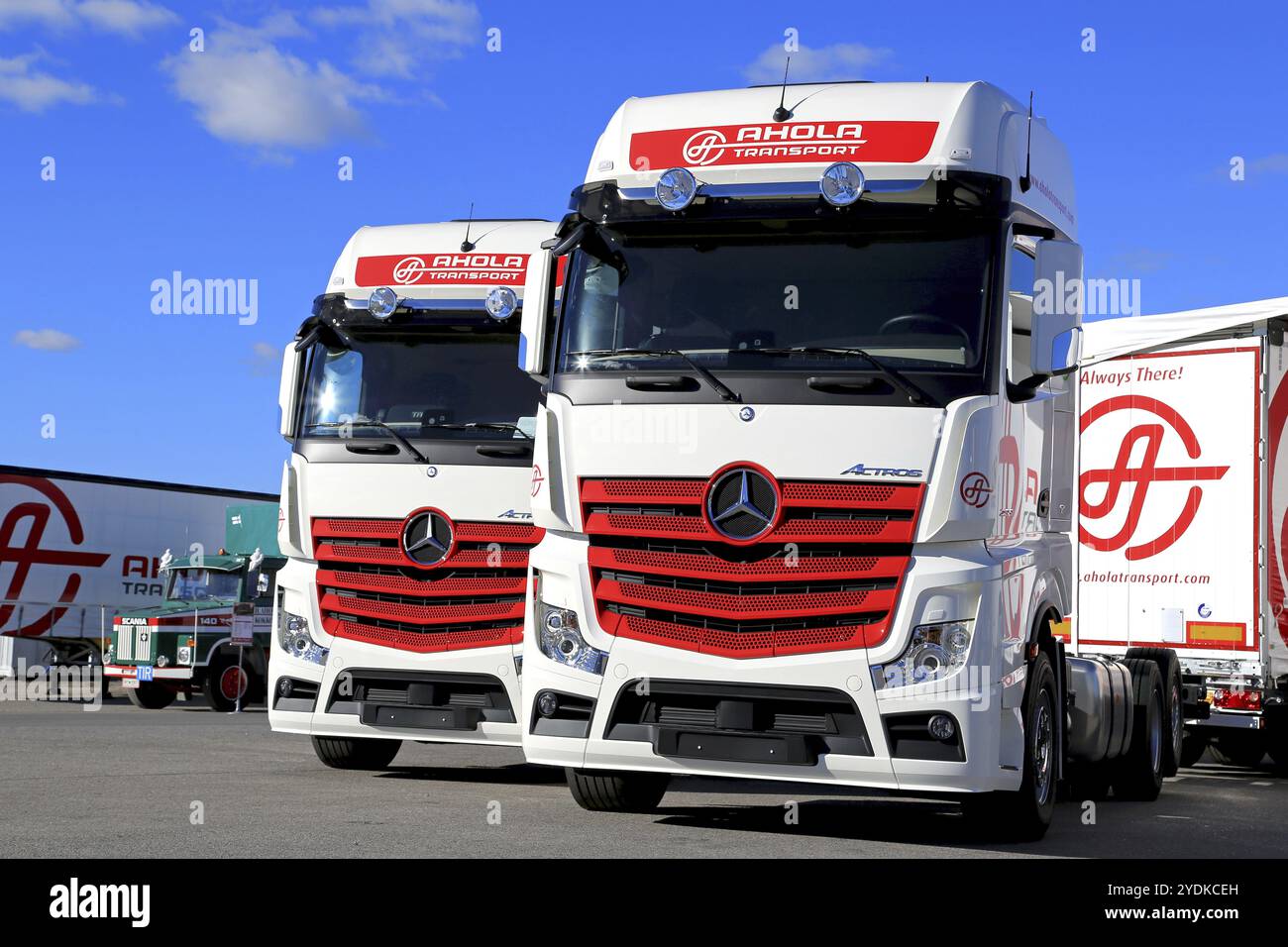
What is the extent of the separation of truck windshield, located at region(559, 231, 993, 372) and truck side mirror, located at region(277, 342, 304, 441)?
395 centimetres

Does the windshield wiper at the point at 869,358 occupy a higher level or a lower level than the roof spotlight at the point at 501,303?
lower

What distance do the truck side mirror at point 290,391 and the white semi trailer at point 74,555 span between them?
Answer: 1967cm

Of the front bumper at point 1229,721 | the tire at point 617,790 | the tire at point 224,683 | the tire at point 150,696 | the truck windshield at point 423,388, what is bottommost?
the tire at point 150,696

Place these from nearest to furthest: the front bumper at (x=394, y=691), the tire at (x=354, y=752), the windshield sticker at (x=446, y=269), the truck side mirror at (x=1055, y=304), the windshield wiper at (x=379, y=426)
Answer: the truck side mirror at (x=1055, y=304) → the front bumper at (x=394, y=691) → the windshield wiper at (x=379, y=426) → the windshield sticker at (x=446, y=269) → the tire at (x=354, y=752)

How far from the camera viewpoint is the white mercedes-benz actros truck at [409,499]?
39.2ft

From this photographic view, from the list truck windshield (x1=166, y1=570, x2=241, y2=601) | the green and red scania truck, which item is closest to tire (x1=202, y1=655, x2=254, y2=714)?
the green and red scania truck

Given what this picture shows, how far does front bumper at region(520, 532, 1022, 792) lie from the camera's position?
8578 mm

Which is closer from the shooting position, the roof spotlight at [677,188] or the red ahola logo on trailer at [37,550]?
the roof spotlight at [677,188]

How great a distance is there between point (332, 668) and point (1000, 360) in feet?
18.5

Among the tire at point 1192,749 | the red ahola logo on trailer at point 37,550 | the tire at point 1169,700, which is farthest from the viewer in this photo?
the red ahola logo on trailer at point 37,550

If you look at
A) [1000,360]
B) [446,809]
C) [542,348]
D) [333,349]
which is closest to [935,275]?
[1000,360]

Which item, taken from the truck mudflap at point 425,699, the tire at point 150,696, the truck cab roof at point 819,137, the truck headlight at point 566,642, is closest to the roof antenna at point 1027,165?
the truck cab roof at point 819,137

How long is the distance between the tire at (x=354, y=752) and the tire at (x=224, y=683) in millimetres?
12684

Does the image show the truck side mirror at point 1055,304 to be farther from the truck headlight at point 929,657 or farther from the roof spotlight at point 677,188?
the roof spotlight at point 677,188
